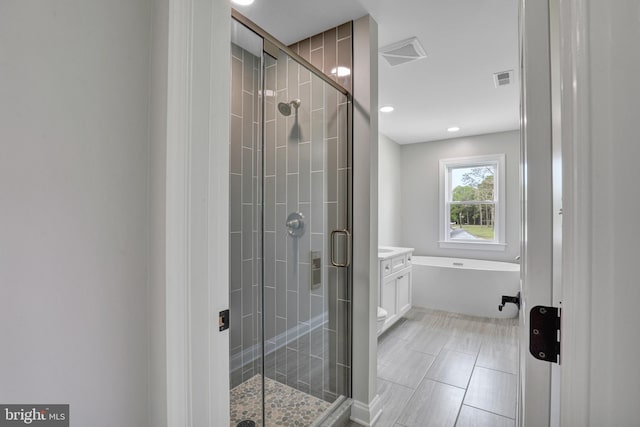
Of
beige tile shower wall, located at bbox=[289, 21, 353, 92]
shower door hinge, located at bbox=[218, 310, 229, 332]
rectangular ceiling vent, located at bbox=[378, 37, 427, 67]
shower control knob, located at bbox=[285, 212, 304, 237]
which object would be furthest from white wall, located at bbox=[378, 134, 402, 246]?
shower door hinge, located at bbox=[218, 310, 229, 332]

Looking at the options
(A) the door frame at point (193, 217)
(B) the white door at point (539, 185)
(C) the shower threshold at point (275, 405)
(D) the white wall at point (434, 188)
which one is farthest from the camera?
(D) the white wall at point (434, 188)

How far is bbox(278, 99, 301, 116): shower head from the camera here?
1.74 metres

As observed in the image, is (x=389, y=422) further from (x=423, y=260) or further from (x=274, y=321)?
(x=423, y=260)

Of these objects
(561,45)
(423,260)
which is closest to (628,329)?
(561,45)

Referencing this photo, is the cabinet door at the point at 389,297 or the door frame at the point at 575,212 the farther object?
the cabinet door at the point at 389,297

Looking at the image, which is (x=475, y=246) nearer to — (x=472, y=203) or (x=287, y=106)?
(x=472, y=203)

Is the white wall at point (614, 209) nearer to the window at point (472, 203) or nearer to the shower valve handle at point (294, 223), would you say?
the shower valve handle at point (294, 223)

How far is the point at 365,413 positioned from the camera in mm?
1771

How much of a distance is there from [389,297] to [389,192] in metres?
2.01

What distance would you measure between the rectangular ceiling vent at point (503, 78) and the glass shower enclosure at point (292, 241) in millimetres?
1668

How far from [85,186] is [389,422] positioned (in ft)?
6.71

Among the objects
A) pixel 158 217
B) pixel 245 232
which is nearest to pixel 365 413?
pixel 245 232

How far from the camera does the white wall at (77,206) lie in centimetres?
64
